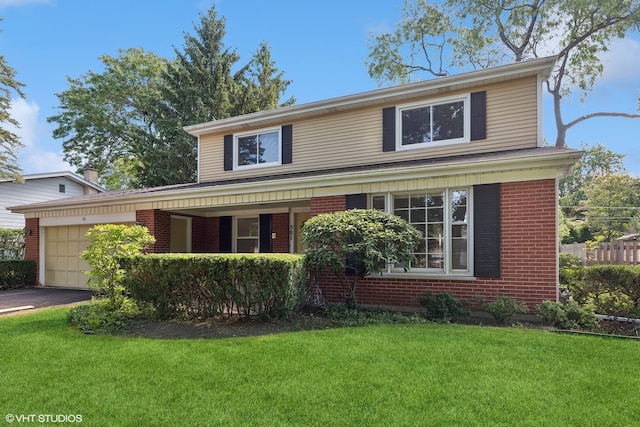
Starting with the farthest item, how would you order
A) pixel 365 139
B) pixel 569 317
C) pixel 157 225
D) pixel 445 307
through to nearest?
pixel 157 225
pixel 365 139
pixel 445 307
pixel 569 317

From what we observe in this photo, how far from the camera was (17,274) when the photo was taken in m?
12.7

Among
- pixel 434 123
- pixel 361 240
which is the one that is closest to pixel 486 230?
pixel 361 240

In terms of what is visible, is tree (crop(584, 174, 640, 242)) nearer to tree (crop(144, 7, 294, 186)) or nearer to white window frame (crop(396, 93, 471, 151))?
Answer: white window frame (crop(396, 93, 471, 151))

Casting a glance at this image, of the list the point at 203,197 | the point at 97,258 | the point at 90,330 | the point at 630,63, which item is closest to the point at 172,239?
the point at 203,197

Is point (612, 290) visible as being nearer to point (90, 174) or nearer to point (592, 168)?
point (90, 174)

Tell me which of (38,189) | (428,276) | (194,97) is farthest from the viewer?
(194,97)

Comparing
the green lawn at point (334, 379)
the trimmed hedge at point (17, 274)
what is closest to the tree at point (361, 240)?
the green lawn at point (334, 379)

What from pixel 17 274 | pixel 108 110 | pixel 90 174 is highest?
pixel 108 110

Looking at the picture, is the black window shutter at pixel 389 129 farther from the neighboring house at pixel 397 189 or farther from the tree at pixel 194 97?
the tree at pixel 194 97

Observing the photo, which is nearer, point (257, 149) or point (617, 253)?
point (617, 253)

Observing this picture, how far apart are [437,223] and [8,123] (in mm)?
13961

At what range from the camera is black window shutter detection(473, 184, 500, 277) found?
7.12 m

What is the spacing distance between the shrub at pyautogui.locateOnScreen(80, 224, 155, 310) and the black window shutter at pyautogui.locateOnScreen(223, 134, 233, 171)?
5.01 metres

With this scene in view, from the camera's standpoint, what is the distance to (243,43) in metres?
22.1
